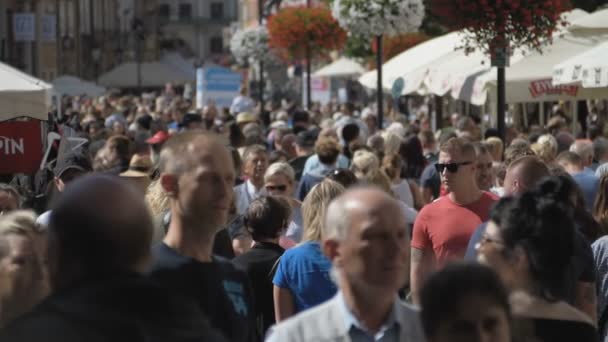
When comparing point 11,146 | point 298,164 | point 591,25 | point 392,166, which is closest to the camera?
point 11,146

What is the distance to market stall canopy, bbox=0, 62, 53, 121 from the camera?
10.5 metres

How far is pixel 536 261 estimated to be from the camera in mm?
5273

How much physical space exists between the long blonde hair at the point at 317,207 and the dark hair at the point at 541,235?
7.32 ft

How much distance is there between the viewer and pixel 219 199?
5270 mm

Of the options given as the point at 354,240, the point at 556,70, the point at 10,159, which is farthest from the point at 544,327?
the point at 556,70

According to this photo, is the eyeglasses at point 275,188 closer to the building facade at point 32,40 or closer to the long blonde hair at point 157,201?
the long blonde hair at point 157,201

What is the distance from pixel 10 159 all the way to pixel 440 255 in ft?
16.8

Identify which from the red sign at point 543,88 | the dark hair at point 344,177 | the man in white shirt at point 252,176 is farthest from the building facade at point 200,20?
the dark hair at point 344,177

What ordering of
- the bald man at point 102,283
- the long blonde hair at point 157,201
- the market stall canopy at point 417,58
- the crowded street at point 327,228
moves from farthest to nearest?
the market stall canopy at point 417,58 < the long blonde hair at point 157,201 < the crowded street at point 327,228 < the bald man at point 102,283

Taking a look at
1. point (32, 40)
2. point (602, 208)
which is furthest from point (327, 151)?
point (32, 40)

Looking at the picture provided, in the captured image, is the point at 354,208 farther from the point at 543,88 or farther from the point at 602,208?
the point at 543,88

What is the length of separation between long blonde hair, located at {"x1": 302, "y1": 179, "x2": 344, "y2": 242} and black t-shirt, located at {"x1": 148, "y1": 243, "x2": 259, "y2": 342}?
6.98 feet

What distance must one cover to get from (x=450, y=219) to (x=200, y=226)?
3.43m

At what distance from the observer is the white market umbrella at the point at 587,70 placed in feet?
45.9
